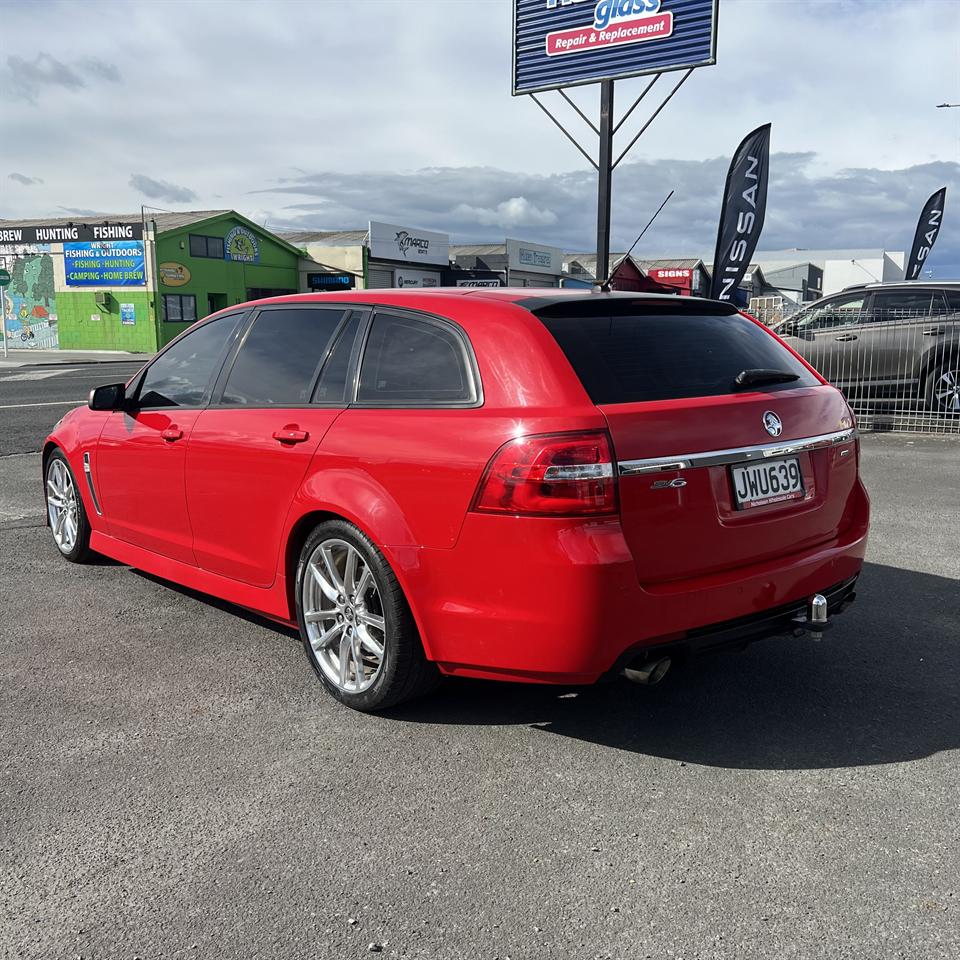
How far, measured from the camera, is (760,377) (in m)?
3.48

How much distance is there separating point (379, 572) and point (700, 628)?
1124 millimetres

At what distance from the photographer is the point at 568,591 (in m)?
2.90

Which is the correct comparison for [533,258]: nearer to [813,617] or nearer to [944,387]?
[944,387]

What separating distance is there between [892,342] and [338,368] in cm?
1003

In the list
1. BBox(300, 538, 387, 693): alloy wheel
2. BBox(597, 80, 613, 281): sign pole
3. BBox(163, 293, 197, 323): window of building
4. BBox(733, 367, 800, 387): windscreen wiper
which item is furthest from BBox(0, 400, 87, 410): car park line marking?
BBox(163, 293, 197, 323): window of building

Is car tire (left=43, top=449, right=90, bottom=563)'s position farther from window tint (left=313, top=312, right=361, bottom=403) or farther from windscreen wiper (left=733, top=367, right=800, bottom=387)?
windscreen wiper (left=733, top=367, right=800, bottom=387)

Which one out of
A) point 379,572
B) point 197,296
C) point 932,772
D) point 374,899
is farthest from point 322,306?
point 197,296

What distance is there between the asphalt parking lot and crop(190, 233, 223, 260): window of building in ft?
141

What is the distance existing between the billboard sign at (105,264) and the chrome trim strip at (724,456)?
4306 cm

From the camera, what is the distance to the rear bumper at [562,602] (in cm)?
290

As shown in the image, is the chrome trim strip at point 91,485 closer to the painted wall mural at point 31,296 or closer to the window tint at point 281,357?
the window tint at point 281,357

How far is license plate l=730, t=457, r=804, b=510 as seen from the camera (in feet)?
10.4

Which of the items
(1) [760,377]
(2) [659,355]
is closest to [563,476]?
(2) [659,355]

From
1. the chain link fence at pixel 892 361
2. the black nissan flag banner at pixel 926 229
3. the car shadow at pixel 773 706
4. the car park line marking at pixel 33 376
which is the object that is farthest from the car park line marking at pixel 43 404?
the black nissan flag banner at pixel 926 229
